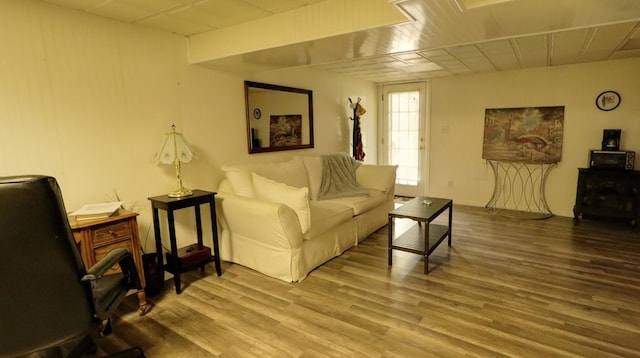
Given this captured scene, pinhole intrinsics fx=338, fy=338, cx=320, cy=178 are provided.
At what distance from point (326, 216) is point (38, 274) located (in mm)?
2210

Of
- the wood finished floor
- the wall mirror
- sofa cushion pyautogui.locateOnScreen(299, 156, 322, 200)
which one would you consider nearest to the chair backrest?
the wood finished floor

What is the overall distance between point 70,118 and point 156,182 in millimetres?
791

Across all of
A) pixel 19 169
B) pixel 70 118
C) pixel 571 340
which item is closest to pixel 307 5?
pixel 70 118

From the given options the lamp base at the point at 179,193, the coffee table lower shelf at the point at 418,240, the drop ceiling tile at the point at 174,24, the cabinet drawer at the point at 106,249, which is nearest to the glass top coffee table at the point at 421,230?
the coffee table lower shelf at the point at 418,240

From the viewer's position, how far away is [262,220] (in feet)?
9.12

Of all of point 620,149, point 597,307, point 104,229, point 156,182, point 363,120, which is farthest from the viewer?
point 363,120

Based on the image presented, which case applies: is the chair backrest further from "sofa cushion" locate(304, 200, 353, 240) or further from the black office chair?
"sofa cushion" locate(304, 200, 353, 240)

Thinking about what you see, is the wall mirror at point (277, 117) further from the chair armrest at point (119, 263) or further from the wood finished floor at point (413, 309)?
the chair armrest at point (119, 263)

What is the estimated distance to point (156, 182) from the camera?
295 cm

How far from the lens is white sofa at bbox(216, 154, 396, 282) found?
9.12 feet

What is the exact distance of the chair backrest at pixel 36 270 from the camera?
125 centimetres

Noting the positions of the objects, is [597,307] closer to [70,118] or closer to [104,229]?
[104,229]

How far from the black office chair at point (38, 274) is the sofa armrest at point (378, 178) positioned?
3.29 m

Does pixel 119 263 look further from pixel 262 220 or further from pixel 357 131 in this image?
pixel 357 131
